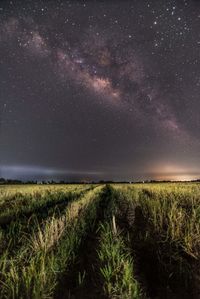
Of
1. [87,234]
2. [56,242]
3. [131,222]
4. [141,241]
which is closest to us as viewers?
[56,242]

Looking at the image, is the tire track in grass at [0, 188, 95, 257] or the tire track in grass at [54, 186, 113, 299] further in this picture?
the tire track in grass at [0, 188, 95, 257]

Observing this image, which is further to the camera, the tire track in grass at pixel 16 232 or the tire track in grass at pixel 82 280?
the tire track in grass at pixel 16 232

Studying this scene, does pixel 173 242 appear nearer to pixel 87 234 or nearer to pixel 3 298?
pixel 87 234

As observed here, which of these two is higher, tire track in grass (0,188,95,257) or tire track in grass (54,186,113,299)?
tire track in grass (0,188,95,257)

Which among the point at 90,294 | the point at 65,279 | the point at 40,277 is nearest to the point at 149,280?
the point at 90,294

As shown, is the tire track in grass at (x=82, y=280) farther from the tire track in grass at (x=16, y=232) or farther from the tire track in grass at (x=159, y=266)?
the tire track in grass at (x=16, y=232)

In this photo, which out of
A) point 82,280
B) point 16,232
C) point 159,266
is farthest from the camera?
point 16,232

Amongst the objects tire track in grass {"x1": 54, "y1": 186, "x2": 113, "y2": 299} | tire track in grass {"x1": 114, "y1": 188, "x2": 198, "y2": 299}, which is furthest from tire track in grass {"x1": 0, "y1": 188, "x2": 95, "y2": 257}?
tire track in grass {"x1": 114, "y1": 188, "x2": 198, "y2": 299}

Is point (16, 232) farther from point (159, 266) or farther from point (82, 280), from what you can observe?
point (159, 266)

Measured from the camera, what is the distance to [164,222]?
19.1 feet

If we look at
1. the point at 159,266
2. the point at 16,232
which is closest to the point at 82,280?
the point at 159,266

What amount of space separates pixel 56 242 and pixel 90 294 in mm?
1561


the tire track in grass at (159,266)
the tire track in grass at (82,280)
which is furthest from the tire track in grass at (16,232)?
the tire track in grass at (159,266)

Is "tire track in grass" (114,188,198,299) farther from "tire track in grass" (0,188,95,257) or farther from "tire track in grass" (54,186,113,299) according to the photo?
"tire track in grass" (0,188,95,257)
